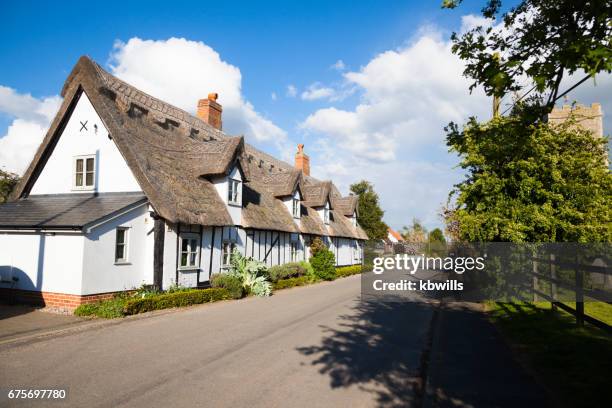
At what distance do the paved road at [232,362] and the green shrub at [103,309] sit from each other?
0.92m

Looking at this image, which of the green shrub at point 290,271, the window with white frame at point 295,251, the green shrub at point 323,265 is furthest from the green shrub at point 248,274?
the green shrub at point 323,265

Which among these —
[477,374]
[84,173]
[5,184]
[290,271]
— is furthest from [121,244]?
[5,184]

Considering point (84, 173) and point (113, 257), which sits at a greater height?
point (84, 173)

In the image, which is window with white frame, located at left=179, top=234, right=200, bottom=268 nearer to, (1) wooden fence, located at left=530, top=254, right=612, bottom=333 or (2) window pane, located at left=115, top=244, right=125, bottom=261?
(2) window pane, located at left=115, top=244, right=125, bottom=261

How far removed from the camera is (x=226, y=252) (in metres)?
19.2

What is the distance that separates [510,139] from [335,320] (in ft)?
24.2

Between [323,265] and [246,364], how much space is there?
19465mm

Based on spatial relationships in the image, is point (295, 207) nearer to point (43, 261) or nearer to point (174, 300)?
point (174, 300)

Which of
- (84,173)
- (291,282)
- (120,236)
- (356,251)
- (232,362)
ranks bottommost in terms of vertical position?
(291,282)

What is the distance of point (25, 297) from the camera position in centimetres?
1398

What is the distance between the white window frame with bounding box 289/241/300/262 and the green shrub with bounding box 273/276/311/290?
5.66 ft

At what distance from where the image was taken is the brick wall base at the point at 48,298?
509 inches

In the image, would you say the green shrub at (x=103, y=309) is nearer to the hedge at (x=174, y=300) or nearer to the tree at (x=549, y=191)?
the hedge at (x=174, y=300)

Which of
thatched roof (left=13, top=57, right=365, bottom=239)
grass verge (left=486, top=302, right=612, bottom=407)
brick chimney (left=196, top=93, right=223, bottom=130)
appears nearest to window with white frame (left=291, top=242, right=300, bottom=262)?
thatched roof (left=13, top=57, right=365, bottom=239)
